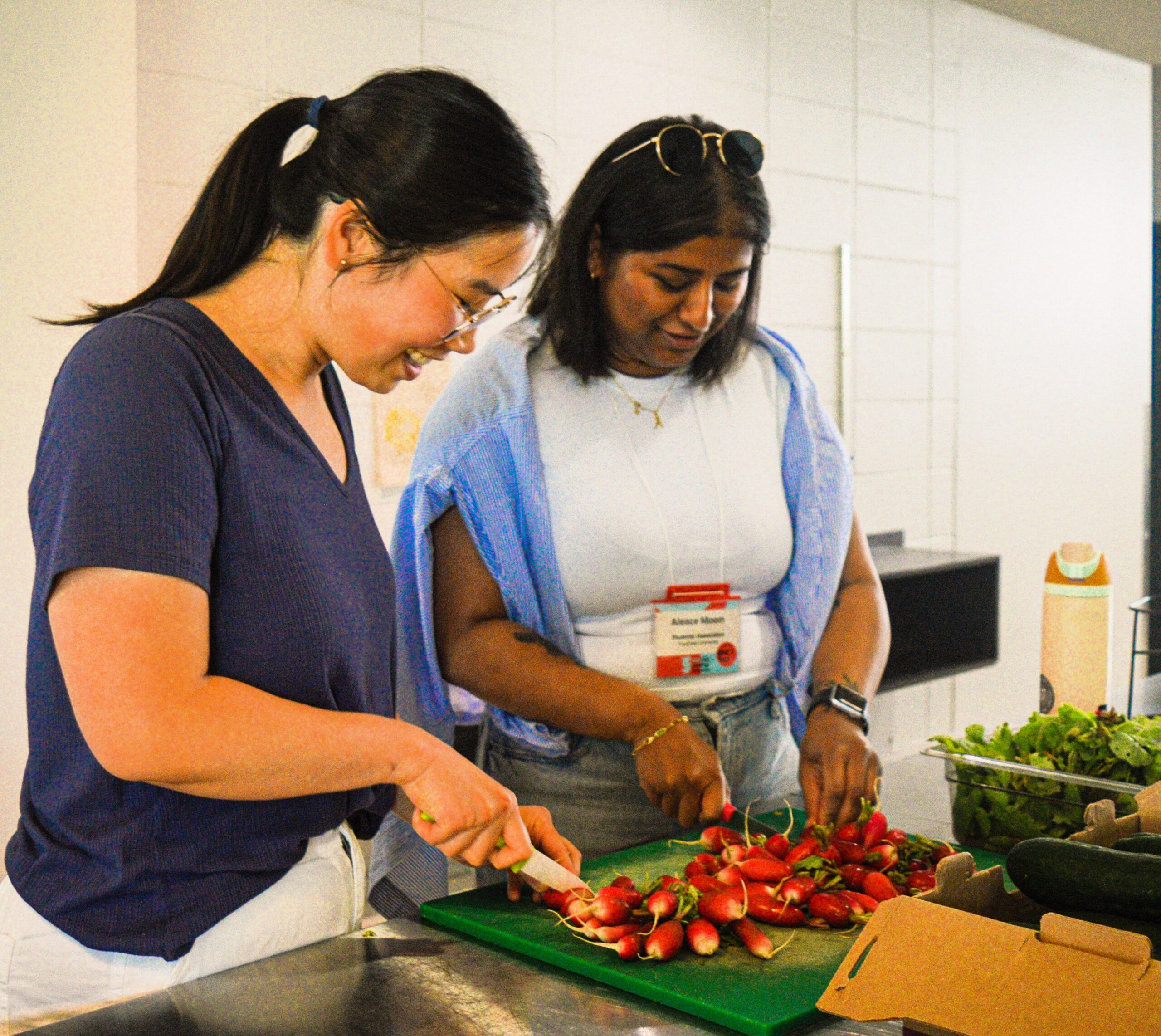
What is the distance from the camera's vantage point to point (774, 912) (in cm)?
112

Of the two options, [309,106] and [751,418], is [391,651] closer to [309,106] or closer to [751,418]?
[309,106]

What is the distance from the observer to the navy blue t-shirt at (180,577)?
882 millimetres

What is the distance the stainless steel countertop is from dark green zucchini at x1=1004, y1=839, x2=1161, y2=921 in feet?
0.53

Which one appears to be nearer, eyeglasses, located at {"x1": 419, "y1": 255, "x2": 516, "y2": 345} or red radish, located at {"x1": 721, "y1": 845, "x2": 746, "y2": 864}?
eyeglasses, located at {"x1": 419, "y1": 255, "x2": 516, "y2": 345}

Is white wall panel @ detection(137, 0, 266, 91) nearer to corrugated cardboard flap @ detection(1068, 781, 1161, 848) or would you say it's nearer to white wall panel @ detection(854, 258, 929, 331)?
white wall panel @ detection(854, 258, 929, 331)

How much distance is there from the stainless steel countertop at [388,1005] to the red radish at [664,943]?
47 millimetres

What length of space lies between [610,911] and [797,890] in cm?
19

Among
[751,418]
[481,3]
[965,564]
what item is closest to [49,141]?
[481,3]

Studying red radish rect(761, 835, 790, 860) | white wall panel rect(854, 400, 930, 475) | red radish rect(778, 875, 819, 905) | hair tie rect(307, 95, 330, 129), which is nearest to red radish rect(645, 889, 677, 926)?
red radish rect(778, 875, 819, 905)

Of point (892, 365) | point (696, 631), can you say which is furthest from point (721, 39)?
point (696, 631)

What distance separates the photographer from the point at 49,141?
6.71 ft

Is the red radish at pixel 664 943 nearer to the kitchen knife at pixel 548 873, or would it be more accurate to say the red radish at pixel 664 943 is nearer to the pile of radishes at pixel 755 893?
the pile of radishes at pixel 755 893

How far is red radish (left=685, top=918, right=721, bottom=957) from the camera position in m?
1.06

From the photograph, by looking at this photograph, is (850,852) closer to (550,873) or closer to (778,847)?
(778,847)
